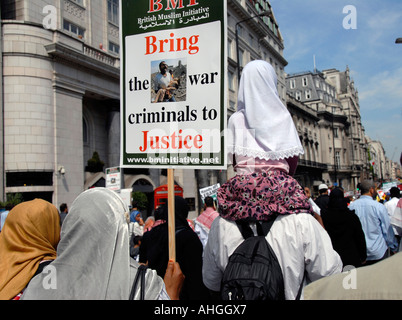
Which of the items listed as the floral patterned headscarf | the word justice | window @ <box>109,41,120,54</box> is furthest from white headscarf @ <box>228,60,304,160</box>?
window @ <box>109,41,120,54</box>

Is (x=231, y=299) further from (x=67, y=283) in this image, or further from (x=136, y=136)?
(x=136, y=136)

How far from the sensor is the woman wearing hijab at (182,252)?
3.72 m

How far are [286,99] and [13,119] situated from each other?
4380 cm

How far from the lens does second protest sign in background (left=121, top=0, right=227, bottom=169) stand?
2969mm

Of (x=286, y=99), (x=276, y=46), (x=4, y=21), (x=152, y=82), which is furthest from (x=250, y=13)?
(x=152, y=82)

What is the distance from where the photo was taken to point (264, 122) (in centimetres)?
249

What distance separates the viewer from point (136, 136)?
3.28m

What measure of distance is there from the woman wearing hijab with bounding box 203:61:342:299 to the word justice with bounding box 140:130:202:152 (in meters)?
0.37

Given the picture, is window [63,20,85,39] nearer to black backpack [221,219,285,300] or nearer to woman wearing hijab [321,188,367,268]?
woman wearing hijab [321,188,367,268]

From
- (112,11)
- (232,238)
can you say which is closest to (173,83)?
(232,238)

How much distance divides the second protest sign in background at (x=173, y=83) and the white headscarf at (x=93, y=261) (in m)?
1.08

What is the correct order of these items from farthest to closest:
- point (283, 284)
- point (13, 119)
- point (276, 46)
→ point (276, 46) → point (13, 119) → point (283, 284)

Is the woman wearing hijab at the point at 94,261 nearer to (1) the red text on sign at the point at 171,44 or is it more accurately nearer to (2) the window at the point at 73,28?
(1) the red text on sign at the point at 171,44

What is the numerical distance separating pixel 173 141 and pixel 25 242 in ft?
4.37
